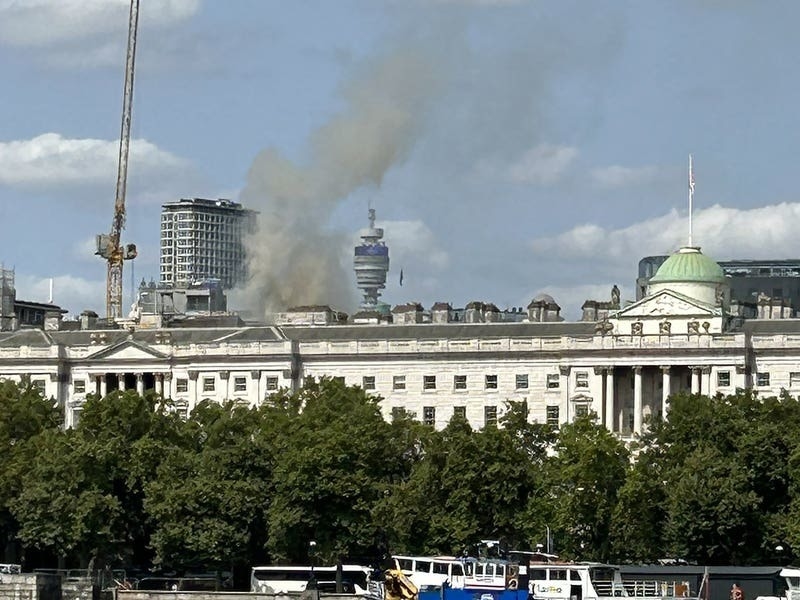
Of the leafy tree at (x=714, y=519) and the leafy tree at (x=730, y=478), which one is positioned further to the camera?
the leafy tree at (x=730, y=478)

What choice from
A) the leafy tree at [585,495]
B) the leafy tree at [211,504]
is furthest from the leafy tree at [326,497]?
the leafy tree at [585,495]

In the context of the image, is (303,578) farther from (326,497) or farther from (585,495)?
(585,495)

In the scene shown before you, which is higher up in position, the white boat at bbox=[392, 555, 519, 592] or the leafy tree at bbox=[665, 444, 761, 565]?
the leafy tree at bbox=[665, 444, 761, 565]

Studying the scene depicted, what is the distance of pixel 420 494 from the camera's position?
A: 176750 millimetres

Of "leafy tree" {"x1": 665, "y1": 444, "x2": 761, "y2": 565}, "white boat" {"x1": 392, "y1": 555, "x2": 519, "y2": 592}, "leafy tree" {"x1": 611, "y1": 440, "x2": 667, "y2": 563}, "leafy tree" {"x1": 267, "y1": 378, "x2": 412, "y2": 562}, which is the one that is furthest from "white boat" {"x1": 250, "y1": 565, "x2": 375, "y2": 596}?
"leafy tree" {"x1": 665, "y1": 444, "x2": 761, "y2": 565}

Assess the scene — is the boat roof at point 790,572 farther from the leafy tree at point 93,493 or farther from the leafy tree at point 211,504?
the leafy tree at point 93,493

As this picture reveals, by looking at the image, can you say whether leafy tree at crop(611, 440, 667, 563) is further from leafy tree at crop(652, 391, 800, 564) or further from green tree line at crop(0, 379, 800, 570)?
leafy tree at crop(652, 391, 800, 564)

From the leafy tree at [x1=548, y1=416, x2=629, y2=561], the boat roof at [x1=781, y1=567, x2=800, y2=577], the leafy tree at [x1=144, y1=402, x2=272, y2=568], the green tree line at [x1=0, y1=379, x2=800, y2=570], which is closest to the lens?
the boat roof at [x1=781, y1=567, x2=800, y2=577]

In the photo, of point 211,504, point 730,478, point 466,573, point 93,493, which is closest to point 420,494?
point 211,504

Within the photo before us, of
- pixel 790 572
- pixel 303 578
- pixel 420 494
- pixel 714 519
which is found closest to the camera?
pixel 790 572

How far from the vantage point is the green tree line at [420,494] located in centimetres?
17438

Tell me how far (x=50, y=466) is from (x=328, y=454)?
19764 mm

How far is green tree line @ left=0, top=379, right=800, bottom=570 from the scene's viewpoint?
174375 millimetres

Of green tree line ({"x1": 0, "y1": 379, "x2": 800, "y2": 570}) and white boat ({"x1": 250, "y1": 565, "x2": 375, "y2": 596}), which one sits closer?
white boat ({"x1": 250, "y1": 565, "x2": 375, "y2": 596})
